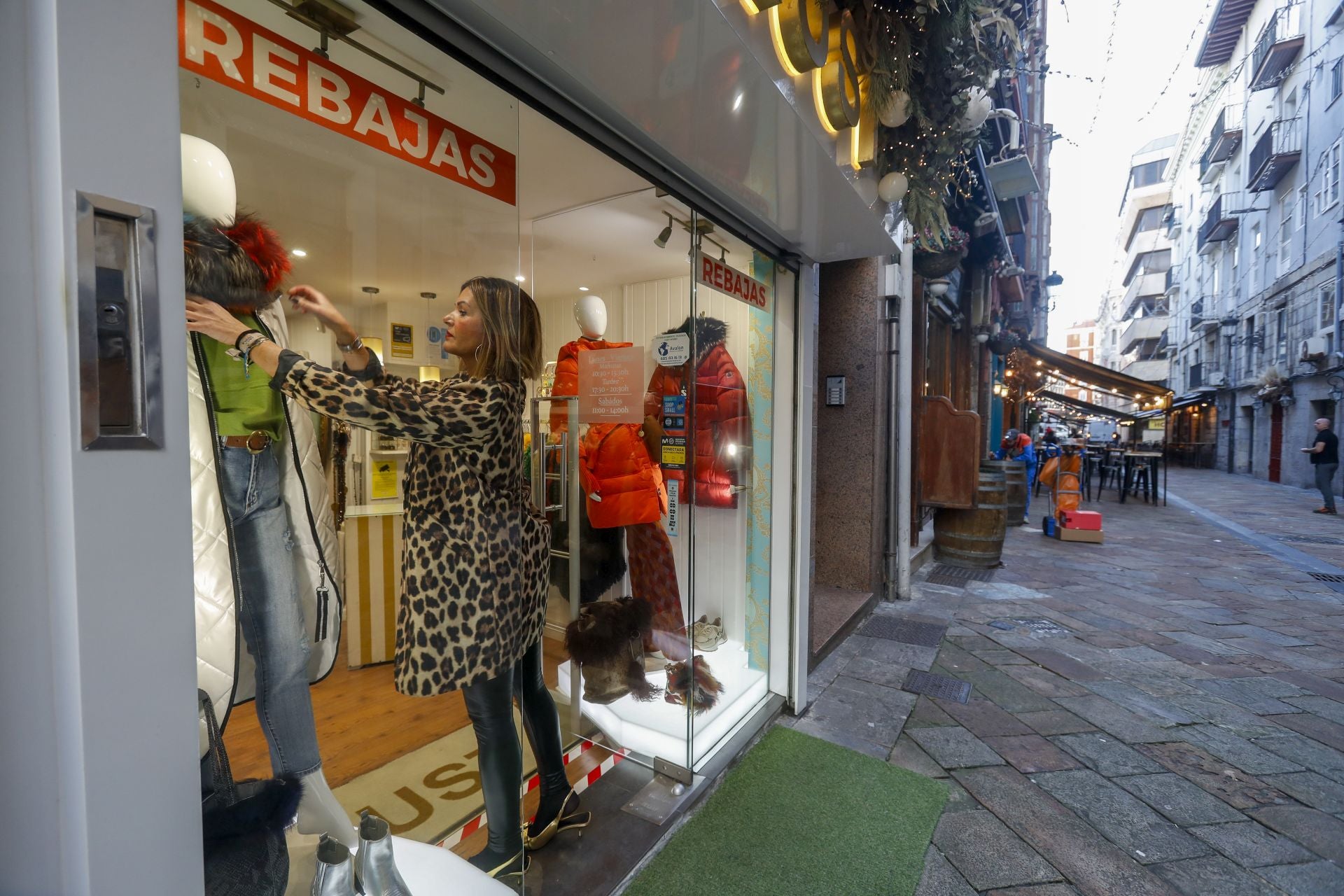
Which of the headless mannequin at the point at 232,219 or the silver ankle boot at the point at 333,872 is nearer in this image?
the headless mannequin at the point at 232,219

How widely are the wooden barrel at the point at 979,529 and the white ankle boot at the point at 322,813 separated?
5924 mm

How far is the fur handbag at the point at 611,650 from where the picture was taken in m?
2.60

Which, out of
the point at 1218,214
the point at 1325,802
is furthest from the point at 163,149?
the point at 1218,214

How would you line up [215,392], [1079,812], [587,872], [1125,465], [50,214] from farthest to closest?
[1125,465] < [1079,812] < [587,872] < [215,392] < [50,214]

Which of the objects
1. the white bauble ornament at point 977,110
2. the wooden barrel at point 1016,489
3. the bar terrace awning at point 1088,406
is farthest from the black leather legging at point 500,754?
the bar terrace awning at point 1088,406

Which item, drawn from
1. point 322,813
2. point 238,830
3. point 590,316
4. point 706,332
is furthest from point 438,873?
point 706,332

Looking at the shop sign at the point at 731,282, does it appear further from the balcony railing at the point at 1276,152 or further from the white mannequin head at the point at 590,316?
the balcony railing at the point at 1276,152

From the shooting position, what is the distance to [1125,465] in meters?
12.2

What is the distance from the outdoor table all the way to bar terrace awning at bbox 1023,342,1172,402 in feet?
5.62

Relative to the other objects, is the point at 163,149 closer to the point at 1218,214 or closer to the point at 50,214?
the point at 50,214

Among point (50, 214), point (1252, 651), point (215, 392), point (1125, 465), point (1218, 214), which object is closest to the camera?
point (50, 214)

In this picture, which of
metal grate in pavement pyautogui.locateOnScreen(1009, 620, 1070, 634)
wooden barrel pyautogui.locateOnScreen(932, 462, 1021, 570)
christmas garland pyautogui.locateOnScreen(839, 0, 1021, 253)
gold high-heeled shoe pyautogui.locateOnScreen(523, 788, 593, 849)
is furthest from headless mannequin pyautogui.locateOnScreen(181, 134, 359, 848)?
wooden barrel pyautogui.locateOnScreen(932, 462, 1021, 570)

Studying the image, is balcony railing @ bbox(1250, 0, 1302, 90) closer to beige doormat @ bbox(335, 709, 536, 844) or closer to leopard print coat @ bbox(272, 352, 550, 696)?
leopard print coat @ bbox(272, 352, 550, 696)

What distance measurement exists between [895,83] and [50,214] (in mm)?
3140
